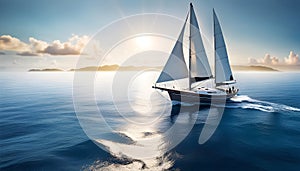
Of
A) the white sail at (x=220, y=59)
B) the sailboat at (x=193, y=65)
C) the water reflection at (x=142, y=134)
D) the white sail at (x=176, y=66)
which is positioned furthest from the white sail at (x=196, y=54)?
the water reflection at (x=142, y=134)

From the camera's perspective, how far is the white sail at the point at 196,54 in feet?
109

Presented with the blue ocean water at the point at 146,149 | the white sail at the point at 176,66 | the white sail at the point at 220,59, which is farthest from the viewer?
the white sail at the point at 220,59

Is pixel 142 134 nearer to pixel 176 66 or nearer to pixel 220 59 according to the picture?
pixel 176 66

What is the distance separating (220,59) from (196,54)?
23.6 feet

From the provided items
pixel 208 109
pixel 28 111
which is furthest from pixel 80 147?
pixel 208 109

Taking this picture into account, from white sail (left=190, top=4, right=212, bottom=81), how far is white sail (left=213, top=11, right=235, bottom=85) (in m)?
4.08

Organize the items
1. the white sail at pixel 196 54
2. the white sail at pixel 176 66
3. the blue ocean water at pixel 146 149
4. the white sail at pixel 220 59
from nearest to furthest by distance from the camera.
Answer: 1. the blue ocean water at pixel 146 149
2. the white sail at pixel 176 66
3. the white sail at pixel 196 54
4. the white sail at pixel 220 59

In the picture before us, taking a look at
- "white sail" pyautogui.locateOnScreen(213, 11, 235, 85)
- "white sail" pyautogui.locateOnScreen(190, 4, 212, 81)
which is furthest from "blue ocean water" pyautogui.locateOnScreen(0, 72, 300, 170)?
"white sail" pyautogui.locateOnScreen(213, 11, 235, 85)

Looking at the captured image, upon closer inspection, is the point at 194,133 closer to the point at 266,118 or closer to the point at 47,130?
the point at 266,118

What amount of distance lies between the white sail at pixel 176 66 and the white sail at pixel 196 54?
2.42 m

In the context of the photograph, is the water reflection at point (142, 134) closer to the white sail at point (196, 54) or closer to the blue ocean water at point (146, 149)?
the blue ocean water at point (146, 149)

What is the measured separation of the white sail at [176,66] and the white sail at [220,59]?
8.79 m

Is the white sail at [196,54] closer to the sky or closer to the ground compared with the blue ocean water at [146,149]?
closer to the sky

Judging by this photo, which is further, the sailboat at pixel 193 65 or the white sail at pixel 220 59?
the white sail at pixel 220 59
